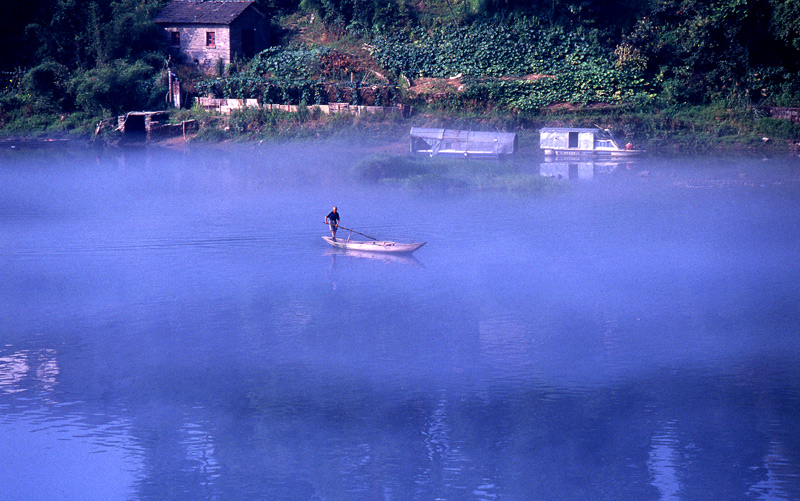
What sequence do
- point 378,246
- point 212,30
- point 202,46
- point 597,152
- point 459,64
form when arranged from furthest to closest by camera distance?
point 202,46 < point 212,30 < point 459,64 < point 597,152 < point 378,246

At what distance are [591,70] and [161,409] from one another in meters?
35.3

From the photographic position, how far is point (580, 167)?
39.5 metres

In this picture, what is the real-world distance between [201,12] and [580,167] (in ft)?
95.8

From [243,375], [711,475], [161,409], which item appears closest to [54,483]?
[161,409]

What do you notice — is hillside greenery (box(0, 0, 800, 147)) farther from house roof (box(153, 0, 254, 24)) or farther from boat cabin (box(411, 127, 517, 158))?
boat cabin (box(411, 127, 517, 158))

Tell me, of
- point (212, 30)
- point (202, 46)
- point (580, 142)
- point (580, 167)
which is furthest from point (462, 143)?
point (202, 46)

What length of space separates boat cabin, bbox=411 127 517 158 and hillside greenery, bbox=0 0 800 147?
300 cm

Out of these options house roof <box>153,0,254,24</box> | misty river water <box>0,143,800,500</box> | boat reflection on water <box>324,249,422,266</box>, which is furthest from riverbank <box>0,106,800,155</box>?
boat reflection on water <box>324,249,422,266</box>

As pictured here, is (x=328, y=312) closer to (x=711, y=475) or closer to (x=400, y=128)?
(x=711, y=475)

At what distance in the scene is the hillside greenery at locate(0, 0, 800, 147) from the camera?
42.0 metres

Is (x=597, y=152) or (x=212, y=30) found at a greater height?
(x=212, y=30)

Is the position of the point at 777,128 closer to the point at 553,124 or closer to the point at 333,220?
the point at 553,124

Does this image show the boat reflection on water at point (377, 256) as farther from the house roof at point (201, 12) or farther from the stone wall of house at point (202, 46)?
the house roof at point (201, 12)

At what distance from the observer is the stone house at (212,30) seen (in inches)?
2066
